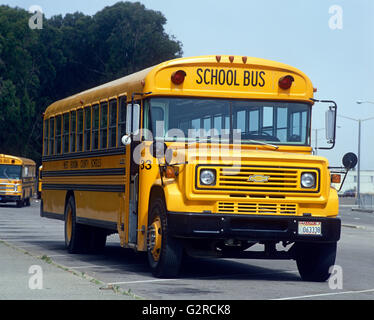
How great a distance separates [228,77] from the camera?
43.8ft

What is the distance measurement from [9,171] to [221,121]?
1431 inches

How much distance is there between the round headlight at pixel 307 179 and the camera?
1214cm

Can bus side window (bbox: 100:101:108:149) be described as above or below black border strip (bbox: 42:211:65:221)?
above

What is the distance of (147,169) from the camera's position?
42.8ft


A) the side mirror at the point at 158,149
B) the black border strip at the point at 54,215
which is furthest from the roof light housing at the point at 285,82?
the black border strip at the point at 54,215

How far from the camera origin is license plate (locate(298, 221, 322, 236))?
12117 mm

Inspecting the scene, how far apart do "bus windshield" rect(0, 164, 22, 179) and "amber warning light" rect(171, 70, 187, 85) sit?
3599 centimetres

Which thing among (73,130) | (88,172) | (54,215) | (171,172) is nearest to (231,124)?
(171,172)

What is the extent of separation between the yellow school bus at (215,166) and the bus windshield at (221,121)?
0.01m

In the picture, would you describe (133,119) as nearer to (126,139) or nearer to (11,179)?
(126,139)

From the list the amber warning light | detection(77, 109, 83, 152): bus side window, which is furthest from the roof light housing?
detection(77, 109, 83, 152): bus side window

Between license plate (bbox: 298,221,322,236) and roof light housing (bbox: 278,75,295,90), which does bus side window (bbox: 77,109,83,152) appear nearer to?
roof light housing (bbox: 278,75,295,90)

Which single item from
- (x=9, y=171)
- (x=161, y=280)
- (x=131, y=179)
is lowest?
(x=161, y=280)
